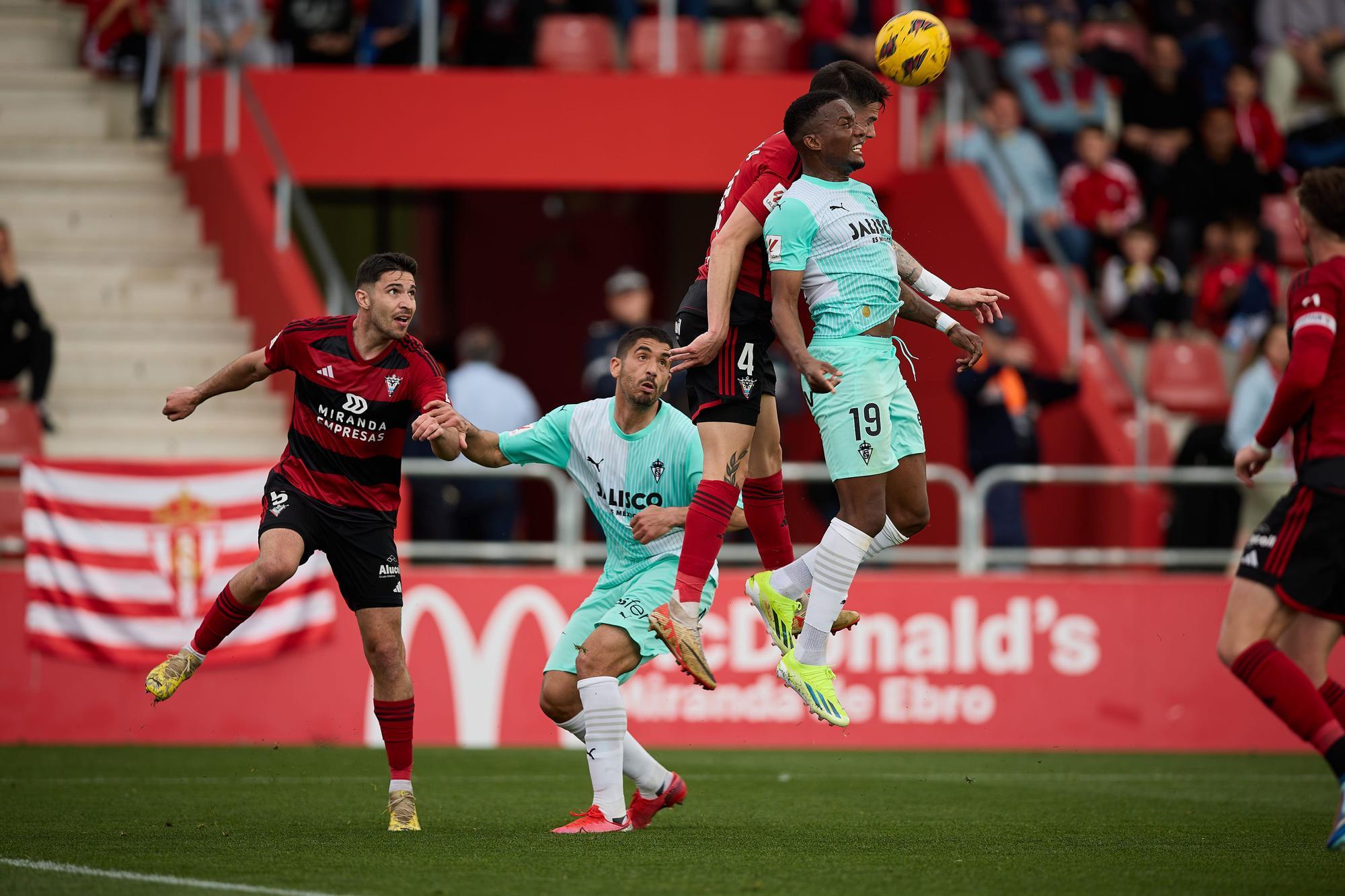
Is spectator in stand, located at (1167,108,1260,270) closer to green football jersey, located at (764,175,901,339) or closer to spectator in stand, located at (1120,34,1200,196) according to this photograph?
spectator in stand, located at (1120,34,1200,196)

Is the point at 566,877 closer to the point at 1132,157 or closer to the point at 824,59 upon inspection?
the point at 824,59

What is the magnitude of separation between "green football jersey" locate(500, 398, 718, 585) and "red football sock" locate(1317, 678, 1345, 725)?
265 cm

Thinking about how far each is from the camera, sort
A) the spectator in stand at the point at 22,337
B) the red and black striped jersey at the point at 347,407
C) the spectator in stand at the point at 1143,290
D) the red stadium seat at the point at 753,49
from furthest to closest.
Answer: the red stadium seat at the point at 753,49
the spectator in stand at the point at 1143,290
the spectator in stand at the point at 22,337
the red and black striped jersey at the point at 347,407

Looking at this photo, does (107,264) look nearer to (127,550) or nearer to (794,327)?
(127,550)

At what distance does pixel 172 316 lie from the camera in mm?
16484

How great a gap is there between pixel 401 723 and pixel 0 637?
5243mm

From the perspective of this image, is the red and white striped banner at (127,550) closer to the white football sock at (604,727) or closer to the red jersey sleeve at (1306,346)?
the white football sock at (604,727)

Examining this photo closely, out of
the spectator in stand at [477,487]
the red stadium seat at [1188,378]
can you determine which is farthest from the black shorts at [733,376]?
the red stadium seat at [1188,378]

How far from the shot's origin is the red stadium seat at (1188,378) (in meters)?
15.9

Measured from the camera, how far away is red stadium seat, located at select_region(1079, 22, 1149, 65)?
62.6 feet

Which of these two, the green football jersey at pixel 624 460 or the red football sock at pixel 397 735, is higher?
the green football jersey at pixel 624 460

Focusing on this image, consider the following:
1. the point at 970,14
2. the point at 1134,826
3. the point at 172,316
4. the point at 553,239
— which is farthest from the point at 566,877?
the point at 553,239

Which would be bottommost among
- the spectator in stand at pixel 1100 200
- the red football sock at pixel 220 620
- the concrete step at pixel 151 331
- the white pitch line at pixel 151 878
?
the concrete step at pixel 151 331

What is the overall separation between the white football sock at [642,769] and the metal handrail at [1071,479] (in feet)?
16.7
